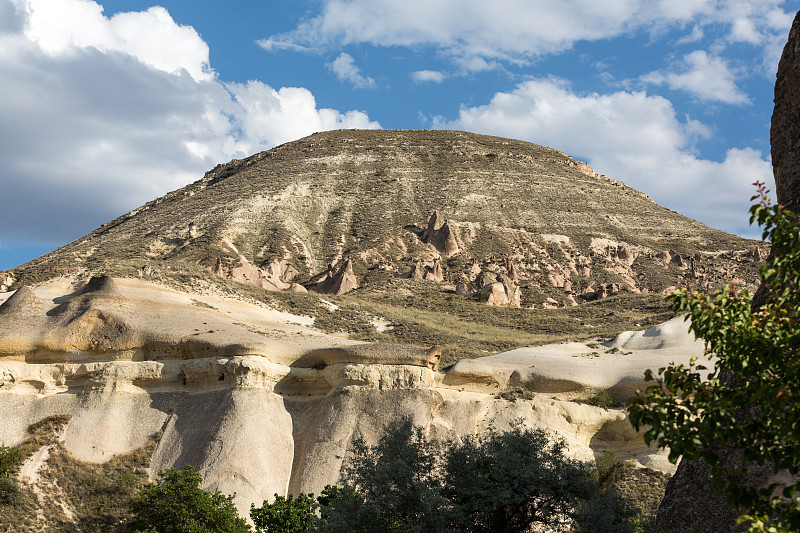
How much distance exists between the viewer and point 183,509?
2234 cm

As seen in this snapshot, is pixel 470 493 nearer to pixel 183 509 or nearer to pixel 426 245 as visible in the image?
pixel 183 509

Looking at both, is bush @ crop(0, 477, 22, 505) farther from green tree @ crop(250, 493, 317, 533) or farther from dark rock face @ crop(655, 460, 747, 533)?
dark rock face @ crop(655, 460, 747, 533)

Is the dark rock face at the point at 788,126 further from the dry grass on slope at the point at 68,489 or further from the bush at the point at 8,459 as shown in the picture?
the bush at the point at 8,459

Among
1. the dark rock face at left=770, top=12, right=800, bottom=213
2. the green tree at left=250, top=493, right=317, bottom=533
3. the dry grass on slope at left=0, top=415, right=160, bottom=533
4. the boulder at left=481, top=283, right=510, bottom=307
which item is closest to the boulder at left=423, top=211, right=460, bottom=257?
the boulder at left=481, top=283, right=510, bottom=307

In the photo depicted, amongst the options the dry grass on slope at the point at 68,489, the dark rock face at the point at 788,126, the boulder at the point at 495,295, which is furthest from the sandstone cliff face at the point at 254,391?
the boulder at the point at 495,295

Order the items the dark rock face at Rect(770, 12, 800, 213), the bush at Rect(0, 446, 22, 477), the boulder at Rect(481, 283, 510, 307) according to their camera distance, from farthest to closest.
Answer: the boulder at Rect(481, 283, 510, 307) < the bush at Rect(0, 446, 22, 477) < the dark rock face at Rect(770, 12, 800, 213)

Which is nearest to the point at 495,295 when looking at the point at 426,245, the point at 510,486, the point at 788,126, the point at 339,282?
the point at 339,282

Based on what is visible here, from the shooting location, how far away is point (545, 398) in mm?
28438

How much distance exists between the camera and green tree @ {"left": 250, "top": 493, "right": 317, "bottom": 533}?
2159 centimetres

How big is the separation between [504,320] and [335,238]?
27201 mm

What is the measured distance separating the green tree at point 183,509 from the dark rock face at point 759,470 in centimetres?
1435

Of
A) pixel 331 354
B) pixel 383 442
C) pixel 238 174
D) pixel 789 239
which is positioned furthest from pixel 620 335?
pixel 238 174

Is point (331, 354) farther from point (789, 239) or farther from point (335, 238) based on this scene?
point (335, 238)

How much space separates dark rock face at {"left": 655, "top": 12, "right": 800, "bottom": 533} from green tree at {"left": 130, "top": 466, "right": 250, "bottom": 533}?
14.3 m
